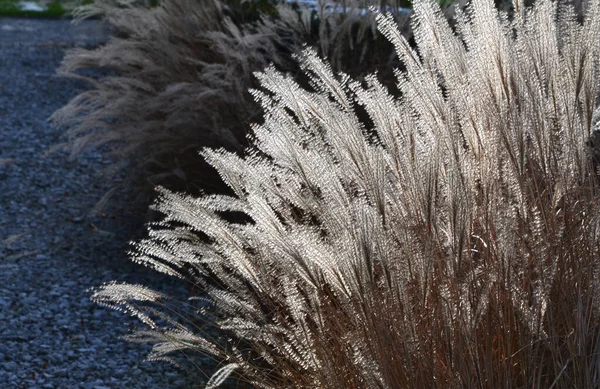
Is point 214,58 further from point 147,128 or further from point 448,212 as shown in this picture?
point 448,212

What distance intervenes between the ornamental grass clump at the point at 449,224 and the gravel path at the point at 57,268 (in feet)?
3.65

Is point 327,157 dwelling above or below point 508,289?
above

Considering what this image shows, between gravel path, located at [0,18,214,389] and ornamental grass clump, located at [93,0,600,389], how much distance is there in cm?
111

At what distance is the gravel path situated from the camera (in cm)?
326

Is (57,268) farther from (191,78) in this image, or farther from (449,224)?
(449,224)

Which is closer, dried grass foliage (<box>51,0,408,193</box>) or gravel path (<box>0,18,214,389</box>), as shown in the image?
gravel path (<box>0,18,214,389</box>)

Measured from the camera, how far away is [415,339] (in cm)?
193

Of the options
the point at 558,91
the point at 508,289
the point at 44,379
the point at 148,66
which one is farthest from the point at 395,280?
the point at 148,66

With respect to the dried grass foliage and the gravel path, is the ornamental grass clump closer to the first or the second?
the gravel path

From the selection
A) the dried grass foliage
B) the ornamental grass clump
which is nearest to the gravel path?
the dried grass foliage

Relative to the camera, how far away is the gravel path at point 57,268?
3.26m

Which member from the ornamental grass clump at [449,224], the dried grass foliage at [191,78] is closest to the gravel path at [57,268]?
the dried grass foliage at [191,78]

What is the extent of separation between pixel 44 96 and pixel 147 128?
11.1 ft

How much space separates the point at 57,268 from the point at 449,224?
278 cm
